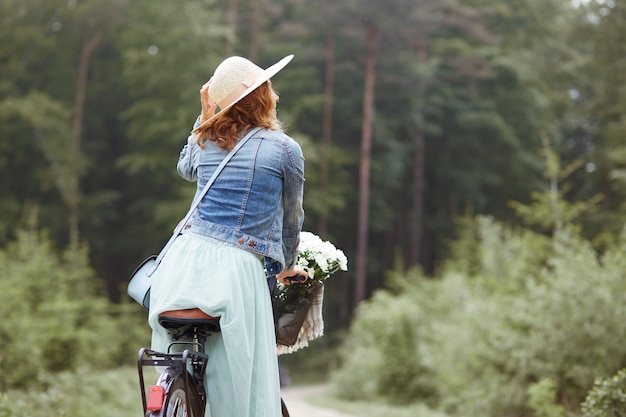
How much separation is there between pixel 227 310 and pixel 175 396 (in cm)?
36

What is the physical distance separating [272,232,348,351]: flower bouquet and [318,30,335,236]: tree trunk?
2205 cm

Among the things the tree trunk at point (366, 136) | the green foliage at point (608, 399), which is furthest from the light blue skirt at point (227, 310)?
the tree trunk at point (366, 136)

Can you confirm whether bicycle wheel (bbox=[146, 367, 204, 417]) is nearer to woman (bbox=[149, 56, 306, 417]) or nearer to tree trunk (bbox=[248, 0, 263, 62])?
woman (bbox=[149, 56, 306, 417])

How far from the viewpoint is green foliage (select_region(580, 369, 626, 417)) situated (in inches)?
217

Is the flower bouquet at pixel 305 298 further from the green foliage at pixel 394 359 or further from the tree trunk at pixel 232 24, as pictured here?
the tree trunk at pixel 232 24

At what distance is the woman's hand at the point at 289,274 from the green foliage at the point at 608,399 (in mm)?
2843

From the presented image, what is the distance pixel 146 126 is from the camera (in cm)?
2444

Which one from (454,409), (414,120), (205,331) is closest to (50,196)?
(414,120)

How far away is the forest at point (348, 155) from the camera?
43.5 feet

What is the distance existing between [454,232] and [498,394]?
2276 centimetres

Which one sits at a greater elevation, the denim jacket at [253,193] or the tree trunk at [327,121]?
the tree trunk at [327,121]

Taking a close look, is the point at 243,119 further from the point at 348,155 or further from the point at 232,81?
the point at 348,155

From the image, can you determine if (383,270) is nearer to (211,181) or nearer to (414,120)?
(414,120)

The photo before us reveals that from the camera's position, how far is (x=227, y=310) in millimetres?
3133
